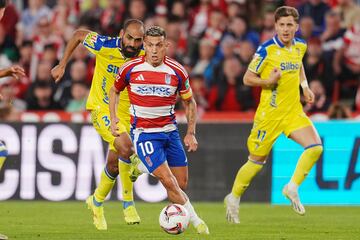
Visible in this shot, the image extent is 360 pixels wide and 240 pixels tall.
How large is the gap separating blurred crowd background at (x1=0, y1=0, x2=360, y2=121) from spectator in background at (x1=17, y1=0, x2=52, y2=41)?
2 cm

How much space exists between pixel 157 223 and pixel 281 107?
6.96 feet

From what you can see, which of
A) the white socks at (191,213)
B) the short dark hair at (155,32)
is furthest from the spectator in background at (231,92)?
the white socks at (191,213)

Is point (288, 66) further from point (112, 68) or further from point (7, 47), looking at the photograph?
point (7, 47)

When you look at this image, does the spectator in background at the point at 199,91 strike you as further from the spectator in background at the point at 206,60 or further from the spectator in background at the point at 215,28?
the spectator in background at the point at 215,28

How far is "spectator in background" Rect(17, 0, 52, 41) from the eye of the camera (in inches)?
929

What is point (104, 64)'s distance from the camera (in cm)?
1356

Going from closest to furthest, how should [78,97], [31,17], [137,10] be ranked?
1. [78,97]
2. [137,10]
3. [31,17]

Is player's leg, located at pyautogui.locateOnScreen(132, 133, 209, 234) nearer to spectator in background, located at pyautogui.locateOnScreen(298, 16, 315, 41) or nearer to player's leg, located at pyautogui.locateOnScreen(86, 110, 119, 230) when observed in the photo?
player's leg, located at pyautogui.locateOnScreen(86, 110, 119, 230)

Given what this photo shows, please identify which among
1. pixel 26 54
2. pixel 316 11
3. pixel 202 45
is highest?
pixel 316 11

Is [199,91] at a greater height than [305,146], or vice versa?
[305,146]

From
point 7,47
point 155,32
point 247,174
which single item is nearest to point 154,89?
point 155,32

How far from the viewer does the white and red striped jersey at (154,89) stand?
12.1m

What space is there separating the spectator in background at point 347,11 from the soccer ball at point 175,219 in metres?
9.98

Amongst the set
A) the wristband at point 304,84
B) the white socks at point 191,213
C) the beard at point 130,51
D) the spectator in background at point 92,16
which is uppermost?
the beard at point 130,51
